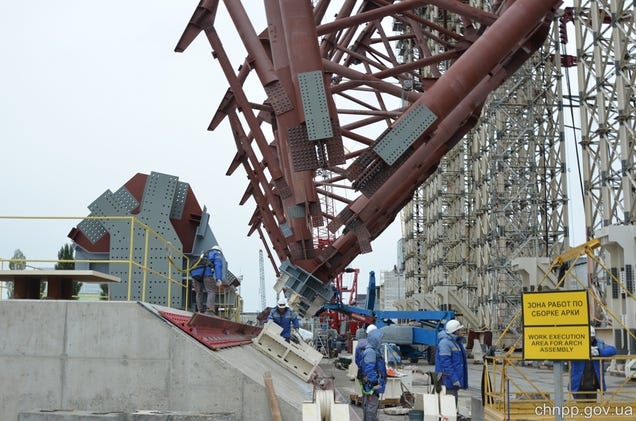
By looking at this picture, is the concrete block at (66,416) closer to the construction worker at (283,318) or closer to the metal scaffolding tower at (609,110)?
the construction worker at (283,318)

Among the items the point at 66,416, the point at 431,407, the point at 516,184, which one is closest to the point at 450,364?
→ the point at 431,407

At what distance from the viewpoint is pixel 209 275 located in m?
14.2

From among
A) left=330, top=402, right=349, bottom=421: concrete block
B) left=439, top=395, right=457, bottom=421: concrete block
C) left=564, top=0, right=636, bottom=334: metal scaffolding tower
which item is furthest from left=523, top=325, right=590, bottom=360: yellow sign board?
left=564, top=0, right=636, bottom=334: metal scaffolding tower

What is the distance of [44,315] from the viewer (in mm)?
10156

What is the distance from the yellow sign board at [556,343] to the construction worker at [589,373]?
3.71 meters

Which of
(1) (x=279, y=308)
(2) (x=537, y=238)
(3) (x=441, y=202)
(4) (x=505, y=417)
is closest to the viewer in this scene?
(4) (x=505, y=417)

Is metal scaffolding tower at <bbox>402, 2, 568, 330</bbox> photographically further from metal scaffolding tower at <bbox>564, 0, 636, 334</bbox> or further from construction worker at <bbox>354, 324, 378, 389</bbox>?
construction worker at <bbox>354, 324, 378, 389</bbox>

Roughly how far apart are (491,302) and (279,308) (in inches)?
982

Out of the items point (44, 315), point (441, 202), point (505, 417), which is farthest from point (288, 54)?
point (441, 202)

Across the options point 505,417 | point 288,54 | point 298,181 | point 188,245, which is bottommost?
point 505,417

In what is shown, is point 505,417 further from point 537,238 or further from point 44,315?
point 537,238

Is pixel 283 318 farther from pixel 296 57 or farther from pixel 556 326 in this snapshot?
pixel 556 326

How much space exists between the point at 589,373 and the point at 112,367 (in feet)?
22.1

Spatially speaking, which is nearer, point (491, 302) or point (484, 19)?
point (484, 19)
